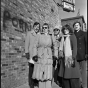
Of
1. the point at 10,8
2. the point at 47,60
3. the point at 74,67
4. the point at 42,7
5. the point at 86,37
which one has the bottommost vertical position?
the point at 74,67

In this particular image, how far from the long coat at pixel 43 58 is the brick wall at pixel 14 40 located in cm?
101

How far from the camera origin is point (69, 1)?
11141mm

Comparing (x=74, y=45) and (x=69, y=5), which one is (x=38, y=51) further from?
(x=69, y=5)

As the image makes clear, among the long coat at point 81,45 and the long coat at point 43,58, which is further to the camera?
the long coat at point 81,45

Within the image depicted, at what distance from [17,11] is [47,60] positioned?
204 cm

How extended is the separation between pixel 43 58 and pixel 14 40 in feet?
4.48

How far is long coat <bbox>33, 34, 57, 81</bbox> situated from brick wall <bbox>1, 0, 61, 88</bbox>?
3.31ft

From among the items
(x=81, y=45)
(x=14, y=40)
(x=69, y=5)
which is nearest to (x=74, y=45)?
(x=81, y=45)

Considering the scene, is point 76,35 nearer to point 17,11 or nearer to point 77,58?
point 77,58

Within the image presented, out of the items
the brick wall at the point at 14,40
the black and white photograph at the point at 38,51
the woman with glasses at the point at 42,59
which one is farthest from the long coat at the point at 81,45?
the brick wall at the point at 14,40

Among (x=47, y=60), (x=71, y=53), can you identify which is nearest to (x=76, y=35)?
(x=71, y=53)

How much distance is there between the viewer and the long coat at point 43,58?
2.77m

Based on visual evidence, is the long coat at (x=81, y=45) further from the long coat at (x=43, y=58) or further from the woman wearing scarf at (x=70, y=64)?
the long coat at (x=43, y=58)

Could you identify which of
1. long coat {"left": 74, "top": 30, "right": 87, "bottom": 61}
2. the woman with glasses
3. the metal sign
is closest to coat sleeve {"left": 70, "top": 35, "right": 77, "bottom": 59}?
long coat {"left": 74, "top": 30, "right": 87, "bottom": 61}
